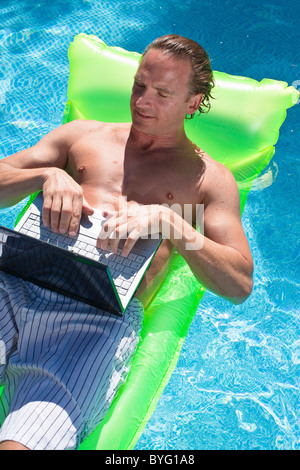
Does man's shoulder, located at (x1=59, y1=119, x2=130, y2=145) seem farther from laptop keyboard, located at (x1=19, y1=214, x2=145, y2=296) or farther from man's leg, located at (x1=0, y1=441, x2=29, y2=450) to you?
man's leg, located at (x1=0, y1=441, x2=29, y2=450)

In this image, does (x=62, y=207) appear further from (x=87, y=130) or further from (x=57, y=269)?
(x=87, y=130)

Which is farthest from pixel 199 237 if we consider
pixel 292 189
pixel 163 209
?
pixel 292 189

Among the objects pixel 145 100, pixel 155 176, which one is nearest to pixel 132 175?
pixel 155 176

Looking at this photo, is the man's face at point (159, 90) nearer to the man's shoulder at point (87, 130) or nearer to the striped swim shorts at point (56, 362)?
the man's shoulder at point (87, 130)

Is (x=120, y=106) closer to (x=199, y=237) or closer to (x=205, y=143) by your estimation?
A: (x=205, y=143)

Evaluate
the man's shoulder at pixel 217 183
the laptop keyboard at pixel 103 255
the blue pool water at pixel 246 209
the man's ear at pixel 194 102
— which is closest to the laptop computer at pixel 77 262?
the laptop keyboard at pixel 103 255

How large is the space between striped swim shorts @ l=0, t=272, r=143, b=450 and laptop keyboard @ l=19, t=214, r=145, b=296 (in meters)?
0.14

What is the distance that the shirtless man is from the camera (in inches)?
78.0

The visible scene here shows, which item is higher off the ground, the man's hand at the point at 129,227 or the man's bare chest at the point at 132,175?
the man's hand at the point at 129,227

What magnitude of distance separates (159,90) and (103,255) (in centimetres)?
77

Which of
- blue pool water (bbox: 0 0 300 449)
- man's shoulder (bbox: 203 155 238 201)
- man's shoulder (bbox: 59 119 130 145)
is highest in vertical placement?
man's shoulder (bbox: 203 155 238 201)

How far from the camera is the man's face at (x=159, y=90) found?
2.24 metres

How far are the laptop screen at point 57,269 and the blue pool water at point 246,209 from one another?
0.84m

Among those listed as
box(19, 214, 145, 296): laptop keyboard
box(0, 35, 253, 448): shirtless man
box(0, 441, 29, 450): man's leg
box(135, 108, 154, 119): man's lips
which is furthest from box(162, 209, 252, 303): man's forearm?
box(0, 441, 29, 450): man's leg
